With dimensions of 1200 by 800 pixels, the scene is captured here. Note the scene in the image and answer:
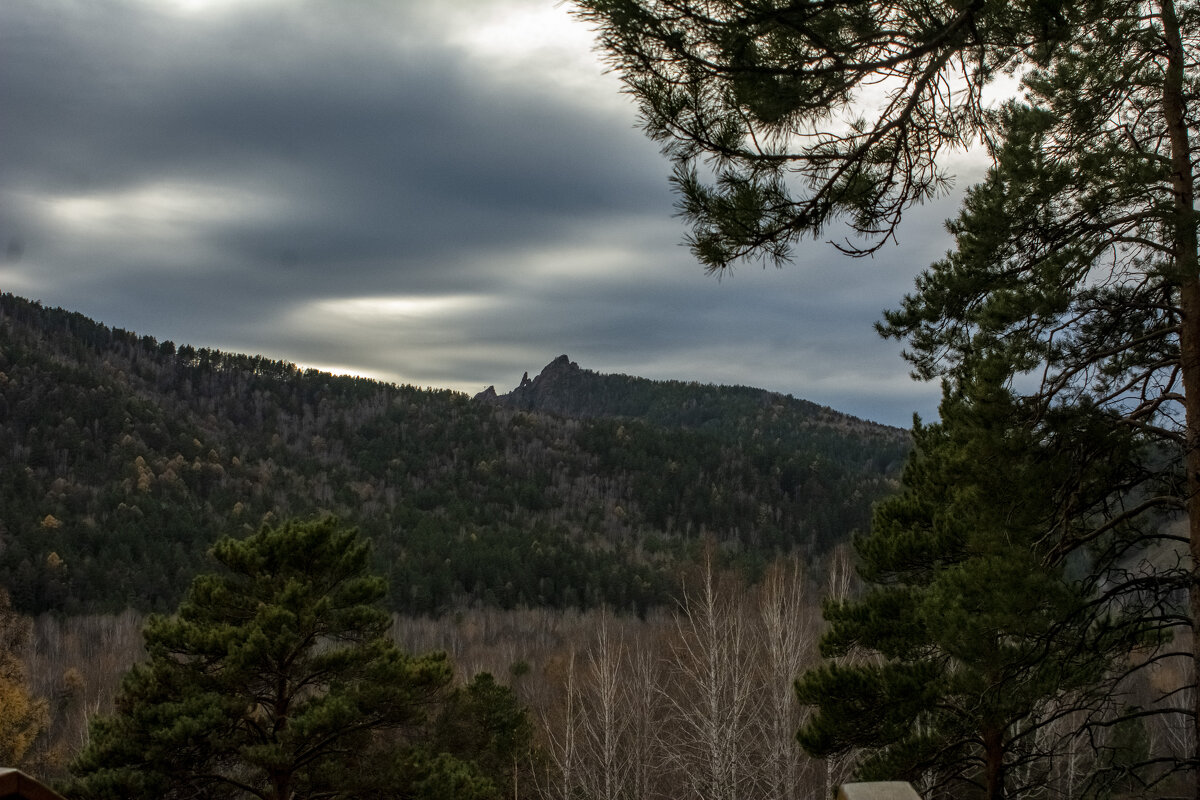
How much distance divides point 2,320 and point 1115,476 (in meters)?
185

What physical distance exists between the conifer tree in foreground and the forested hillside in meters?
53.7

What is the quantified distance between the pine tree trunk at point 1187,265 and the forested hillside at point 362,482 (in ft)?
206

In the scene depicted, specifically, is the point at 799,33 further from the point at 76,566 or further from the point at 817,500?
the point at 817,500

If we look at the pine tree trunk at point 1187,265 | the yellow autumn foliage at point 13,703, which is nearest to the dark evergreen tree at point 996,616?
the pine tree trunk at point 1187,265

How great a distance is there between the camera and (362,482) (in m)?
154

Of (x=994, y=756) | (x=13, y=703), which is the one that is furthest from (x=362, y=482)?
(x=994, y=756)

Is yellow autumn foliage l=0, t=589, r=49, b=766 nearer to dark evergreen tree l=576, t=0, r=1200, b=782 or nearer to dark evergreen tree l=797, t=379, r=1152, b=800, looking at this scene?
dark evergreen tree l=797, t=379, r=1152, b=800

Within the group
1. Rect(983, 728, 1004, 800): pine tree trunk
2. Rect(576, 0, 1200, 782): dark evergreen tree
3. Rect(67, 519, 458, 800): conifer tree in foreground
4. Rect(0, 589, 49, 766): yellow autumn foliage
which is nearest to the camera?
Rect(576, 0, 1200, 782): dark evergreen tree

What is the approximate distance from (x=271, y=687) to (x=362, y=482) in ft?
→ 466

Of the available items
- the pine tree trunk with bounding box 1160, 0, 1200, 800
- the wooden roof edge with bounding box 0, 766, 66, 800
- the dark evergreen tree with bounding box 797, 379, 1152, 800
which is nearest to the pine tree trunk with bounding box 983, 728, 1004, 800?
the dark evergreen tree with bounding box 797, 379, 1152, 800

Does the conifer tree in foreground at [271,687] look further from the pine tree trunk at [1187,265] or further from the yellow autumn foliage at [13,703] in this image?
the yellow autumn foliage at [13,703]

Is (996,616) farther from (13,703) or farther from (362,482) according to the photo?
(362,482)

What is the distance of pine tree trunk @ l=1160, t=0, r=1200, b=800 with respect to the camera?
7285 millimetres

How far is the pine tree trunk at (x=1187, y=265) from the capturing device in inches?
287
